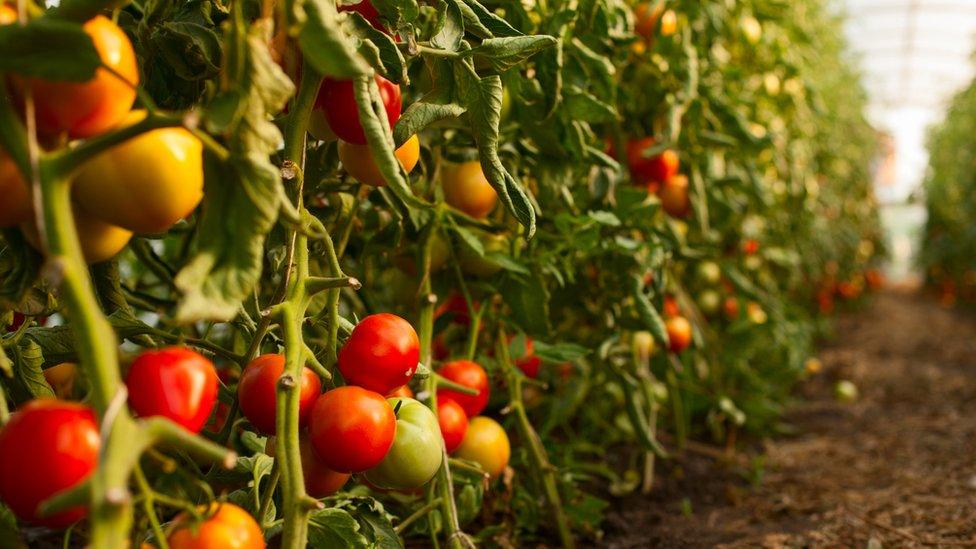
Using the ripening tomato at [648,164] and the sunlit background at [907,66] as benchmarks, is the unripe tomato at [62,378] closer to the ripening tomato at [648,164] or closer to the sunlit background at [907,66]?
the ripening tomato at [648,164]

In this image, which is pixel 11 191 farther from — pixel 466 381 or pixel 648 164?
pixel 648 164

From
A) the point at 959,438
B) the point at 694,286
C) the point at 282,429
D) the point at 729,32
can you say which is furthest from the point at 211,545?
the point at 959,438

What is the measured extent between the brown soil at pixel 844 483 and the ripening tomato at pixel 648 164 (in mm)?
577

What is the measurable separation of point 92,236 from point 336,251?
377mm

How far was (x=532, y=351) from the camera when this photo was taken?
1.07 m

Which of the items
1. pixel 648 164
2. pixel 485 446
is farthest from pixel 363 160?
pixel 648 164

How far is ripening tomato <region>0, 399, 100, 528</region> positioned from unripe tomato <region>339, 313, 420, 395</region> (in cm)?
24

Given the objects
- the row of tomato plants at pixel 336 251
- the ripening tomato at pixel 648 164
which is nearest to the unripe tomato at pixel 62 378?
the row of tomato plants at pixel 336 251

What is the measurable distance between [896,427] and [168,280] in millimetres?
2033

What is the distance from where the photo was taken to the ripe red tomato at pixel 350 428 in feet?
1.97

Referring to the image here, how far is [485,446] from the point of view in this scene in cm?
97

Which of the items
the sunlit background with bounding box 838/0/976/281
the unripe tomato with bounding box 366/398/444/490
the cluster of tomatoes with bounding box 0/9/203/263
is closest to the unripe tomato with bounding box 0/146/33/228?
the cluster of tomatoes with bounding box 0/9/203/263

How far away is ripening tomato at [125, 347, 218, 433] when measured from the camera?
0.48m

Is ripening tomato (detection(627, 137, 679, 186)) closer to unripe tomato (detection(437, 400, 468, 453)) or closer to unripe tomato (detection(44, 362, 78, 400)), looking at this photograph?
unripe tomato (detection(437, 400, 468, 453))
